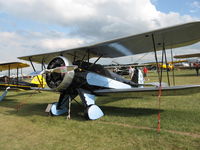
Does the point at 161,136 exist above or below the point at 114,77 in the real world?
below

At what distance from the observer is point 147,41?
5527 millimetres

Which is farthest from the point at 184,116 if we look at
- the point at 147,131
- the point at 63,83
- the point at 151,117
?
the point at 63,83

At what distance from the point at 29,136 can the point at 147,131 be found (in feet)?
9.29

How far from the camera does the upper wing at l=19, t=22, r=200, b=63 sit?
14.4 feet

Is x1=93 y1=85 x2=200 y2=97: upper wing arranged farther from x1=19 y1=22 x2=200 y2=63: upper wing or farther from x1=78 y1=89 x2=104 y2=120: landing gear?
x1=19 y1=22 x2=200 y2=63: upper wing

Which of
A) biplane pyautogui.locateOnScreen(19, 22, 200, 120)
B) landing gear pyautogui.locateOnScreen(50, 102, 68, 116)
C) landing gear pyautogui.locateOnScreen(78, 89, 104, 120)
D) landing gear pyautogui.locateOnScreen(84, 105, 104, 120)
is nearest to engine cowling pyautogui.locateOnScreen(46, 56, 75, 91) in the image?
biplane pyautogui.locateOnScreen(19, 22, 200, 120)

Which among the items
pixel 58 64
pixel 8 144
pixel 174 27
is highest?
pixel 174 27

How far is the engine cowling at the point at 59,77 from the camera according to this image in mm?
5327

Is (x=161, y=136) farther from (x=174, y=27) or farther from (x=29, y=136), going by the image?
(x=29, y=136)

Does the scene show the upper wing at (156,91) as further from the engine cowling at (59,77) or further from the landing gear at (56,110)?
the landing gear at (56,110)

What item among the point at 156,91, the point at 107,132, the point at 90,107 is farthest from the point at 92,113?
the point at 156,91

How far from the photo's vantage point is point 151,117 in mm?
5051

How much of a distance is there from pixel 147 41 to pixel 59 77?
123 inches

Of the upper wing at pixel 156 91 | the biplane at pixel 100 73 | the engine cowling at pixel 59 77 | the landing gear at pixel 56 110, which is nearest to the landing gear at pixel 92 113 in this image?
the biplane at pixel 100 73
